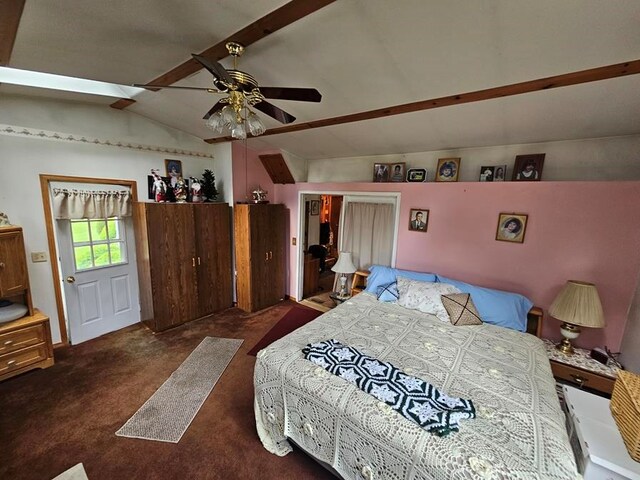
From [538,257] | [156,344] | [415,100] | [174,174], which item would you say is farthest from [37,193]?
[538,257]

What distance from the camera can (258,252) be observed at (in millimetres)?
3971

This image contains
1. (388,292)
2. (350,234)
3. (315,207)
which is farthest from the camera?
(315,207)

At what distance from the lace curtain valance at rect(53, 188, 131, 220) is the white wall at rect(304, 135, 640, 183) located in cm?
363

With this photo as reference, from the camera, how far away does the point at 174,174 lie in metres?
3.70

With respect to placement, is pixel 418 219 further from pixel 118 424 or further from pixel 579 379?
pixel 118 424

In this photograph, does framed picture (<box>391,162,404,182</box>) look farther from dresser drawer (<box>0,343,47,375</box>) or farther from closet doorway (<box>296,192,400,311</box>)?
dresser drawer (<box>0,343,47,375</box>)

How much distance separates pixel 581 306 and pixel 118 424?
150 inches

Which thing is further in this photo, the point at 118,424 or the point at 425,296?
the point at 425,296

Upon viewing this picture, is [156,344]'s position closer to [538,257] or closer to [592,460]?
[592,460]

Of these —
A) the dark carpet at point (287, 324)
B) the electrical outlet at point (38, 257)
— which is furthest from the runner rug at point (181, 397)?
the electrical outlet at point (38, 257)

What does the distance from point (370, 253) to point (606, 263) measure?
238 centimetres

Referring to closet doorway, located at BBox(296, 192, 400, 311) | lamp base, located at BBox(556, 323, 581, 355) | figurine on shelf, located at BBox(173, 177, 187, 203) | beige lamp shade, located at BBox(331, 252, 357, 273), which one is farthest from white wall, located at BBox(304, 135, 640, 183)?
figurine on shelf, located at BBox(173, 177, 187, 203)

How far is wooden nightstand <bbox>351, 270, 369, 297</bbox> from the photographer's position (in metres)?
3.55

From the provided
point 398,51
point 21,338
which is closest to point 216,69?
point 398,51
